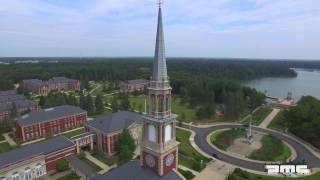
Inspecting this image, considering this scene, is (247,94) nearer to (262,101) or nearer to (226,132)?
(262,101)

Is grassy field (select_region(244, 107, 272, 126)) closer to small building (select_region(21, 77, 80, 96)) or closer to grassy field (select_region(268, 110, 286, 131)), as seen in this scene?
grassy field (select_region(268, 110, 286, 131))

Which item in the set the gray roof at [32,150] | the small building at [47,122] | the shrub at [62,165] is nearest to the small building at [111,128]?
the gray roof at [32,150]

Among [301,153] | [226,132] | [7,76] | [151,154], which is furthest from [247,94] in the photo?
[7,76]

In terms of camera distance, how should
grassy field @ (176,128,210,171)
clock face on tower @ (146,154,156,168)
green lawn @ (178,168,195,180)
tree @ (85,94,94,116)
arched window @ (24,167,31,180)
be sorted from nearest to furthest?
1. clock face on tower @ (146,154,156,168)
2. arched window @ (24,167,31,180)
3. green lawn @ (178,168,195,180)
4. grassy field @ (176,128,210,171)
5. tree @ (85,94,94,116)

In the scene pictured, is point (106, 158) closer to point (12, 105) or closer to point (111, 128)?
point (111, 128)

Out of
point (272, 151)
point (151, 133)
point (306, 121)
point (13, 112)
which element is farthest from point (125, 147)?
point (13, 112)

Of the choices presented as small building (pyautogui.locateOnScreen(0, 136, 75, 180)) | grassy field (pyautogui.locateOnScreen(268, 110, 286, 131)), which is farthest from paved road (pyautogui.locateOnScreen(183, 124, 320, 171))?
small building (pyautogui.locateOnScreen(0, 136, 75, 180))
